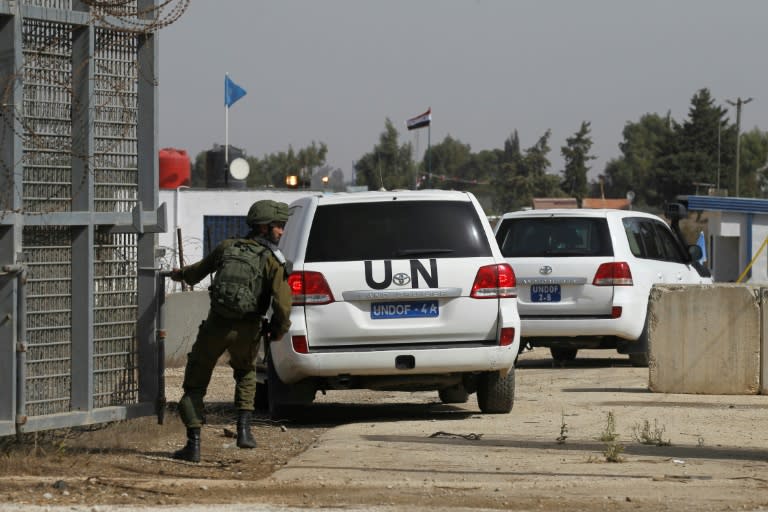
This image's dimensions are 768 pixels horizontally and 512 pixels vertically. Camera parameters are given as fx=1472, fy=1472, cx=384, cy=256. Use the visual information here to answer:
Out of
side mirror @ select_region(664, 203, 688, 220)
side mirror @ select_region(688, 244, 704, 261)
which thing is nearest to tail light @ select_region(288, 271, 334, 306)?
side mirror @ select_region(688, 244, 704, 261)

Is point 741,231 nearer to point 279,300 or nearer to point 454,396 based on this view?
point 454,396

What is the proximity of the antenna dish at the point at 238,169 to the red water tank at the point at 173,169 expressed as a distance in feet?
7.21

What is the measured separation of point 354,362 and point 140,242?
6.43ft

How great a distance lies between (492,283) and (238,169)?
34.3 meters

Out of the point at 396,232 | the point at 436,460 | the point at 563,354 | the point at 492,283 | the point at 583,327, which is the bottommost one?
the point at 563,354

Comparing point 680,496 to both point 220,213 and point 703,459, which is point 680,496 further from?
point 220,213

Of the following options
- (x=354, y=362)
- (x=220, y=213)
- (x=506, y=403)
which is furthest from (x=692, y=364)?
(x=220, y=213)

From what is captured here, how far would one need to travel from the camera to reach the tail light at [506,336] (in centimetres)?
A: 1110

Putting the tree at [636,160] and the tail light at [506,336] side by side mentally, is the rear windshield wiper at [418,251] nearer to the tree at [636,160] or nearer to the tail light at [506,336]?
the tail light at [506,336]

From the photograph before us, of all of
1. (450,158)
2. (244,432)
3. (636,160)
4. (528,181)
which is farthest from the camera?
(450,158)

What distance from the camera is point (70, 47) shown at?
31.0ft

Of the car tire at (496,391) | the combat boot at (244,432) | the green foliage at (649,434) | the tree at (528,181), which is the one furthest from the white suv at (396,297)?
the tree at (528,181)

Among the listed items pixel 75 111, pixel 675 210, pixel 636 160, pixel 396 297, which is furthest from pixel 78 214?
pixel 636 160

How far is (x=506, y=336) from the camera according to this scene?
11117mm
